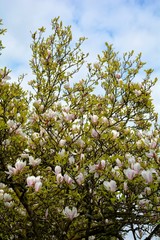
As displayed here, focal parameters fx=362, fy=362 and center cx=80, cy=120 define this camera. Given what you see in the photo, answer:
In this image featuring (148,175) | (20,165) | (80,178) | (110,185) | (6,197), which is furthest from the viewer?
(6,197)

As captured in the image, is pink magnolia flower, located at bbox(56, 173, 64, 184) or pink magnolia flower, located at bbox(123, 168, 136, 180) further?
pink magnolia flower, located at bbox(56, 173, 64, 184)

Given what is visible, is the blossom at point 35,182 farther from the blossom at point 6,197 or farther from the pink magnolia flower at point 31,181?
the blossom at point 6,197

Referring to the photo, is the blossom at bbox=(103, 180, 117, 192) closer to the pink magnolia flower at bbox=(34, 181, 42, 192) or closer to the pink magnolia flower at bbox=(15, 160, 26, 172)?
the pink magnolia flower at bbox=(34, 181, 42, 192)

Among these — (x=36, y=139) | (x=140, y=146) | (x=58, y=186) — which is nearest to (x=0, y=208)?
(x=36, y=139)

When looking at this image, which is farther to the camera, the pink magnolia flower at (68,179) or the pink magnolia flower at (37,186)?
the pink magnolia flower at (68,179)

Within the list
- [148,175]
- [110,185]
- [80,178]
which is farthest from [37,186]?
[148,175]

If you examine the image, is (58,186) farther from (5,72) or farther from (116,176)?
(5,72)

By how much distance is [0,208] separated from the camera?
552 centimetres

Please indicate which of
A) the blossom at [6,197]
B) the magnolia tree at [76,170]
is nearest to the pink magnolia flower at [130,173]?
the magnolia tree at [76,170]

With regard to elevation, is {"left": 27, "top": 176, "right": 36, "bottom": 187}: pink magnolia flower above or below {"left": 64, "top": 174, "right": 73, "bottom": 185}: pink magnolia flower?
below

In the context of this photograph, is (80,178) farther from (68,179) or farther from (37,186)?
(37,186)

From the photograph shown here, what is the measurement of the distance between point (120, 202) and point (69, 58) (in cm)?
566

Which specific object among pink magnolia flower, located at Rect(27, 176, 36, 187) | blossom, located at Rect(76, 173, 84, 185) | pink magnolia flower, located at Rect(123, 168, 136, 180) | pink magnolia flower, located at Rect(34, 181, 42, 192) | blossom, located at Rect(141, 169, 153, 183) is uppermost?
blossom, located at Rect(76, 173, 84, 185)

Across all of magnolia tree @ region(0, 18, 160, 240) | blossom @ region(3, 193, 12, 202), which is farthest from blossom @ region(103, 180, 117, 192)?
blossom @ region(3, 193, 12, 202)
